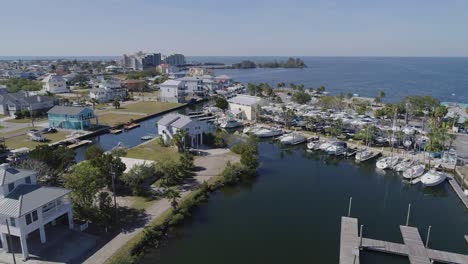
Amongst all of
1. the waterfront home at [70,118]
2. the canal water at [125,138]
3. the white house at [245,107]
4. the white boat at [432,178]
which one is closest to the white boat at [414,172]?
the white boat at [432,178]

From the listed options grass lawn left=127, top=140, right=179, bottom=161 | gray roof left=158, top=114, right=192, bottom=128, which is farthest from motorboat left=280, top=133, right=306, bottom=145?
grass lawn left=127, top=140, right=179, bottom=161

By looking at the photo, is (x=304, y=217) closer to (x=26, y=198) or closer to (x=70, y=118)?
(x=26, y=198)

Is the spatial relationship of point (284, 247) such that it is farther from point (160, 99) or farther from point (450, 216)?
point (160, 99)

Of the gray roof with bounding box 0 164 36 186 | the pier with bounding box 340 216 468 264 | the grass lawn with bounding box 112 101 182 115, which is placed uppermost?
the gray roof with bounding box 0 164 36 186

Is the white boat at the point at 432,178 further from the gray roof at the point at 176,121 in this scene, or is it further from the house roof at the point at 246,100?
the house roof at the point at 246,100

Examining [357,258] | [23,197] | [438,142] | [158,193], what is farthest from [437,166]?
[23,197]

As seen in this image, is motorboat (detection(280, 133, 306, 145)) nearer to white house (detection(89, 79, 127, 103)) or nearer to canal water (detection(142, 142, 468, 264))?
canal water (detection(142, 142, 468, 264))
